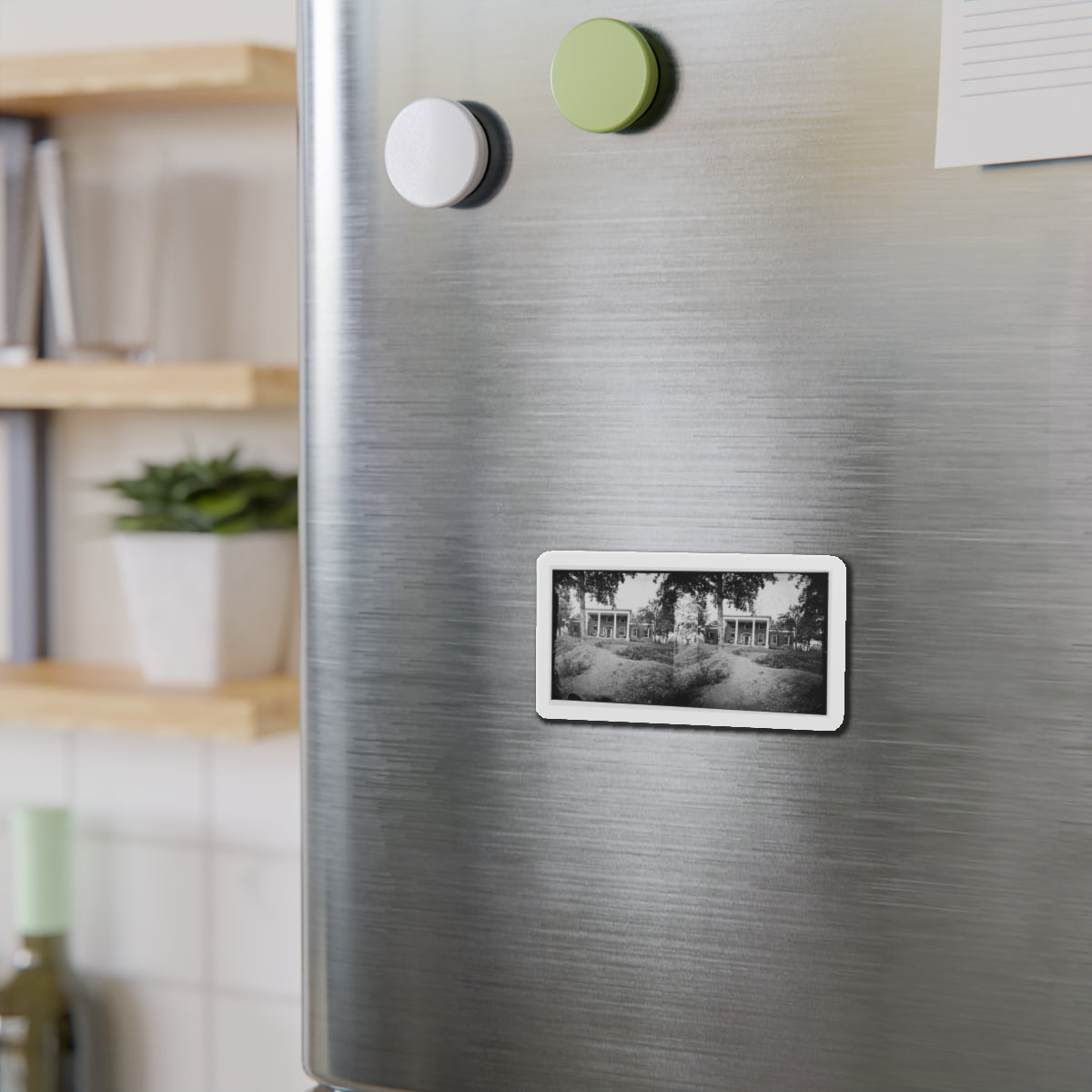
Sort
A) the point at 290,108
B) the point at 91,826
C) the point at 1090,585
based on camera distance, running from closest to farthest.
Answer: the point at 1090,585
the point at 290,108
the point at 91,826

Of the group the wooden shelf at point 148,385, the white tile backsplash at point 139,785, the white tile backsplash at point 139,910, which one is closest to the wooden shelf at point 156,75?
the wooden shelf at point 148,385

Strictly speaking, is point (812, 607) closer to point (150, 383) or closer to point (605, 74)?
point (605, 74)

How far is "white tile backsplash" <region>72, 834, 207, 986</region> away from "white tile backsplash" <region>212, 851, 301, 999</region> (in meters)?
0.02

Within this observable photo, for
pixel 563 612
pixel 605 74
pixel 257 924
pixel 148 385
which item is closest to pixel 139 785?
pixel 257 924

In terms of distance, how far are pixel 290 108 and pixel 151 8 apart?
0.18 meters

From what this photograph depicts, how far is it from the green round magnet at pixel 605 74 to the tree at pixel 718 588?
0.60 ft

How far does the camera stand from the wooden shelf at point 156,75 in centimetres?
102

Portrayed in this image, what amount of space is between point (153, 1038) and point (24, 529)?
1.71ft

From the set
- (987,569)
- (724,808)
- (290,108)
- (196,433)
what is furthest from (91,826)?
(987,569)

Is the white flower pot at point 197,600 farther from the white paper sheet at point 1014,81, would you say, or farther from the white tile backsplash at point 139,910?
the white paper sheet at point 1014,81

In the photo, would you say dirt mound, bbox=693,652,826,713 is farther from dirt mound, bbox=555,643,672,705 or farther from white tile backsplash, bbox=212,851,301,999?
white tile backsplash, bbox=212,851,301,999

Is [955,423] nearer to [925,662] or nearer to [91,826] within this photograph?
[925,662]

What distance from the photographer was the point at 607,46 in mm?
516

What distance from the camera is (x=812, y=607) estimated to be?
1.69 ft
